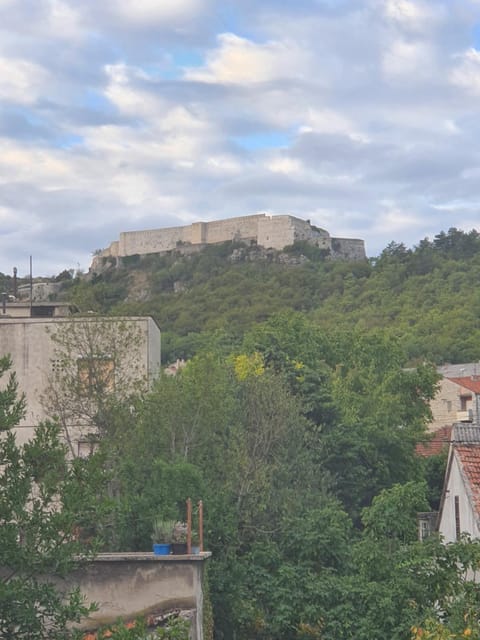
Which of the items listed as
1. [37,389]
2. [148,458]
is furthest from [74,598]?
[37,389]

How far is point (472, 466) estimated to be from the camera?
1075 inches

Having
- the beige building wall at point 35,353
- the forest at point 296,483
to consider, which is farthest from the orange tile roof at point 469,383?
the beige building wall at point 35,353

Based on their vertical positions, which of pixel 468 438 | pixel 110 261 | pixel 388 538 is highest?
pixel 110 261

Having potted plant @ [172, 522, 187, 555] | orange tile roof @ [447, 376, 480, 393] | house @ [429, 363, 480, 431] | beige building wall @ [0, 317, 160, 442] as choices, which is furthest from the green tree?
orange tile roof @ [447, 376, 480, 393]

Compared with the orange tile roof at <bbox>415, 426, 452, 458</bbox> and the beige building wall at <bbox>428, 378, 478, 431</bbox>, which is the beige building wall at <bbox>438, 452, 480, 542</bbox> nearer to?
the orange tile roof at <bbox>415, 426, 452, 458</bbox>

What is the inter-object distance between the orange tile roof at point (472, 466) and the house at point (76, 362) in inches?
514

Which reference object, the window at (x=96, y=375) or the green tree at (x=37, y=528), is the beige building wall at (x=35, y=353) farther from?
the green tree at (x=37, y=528)

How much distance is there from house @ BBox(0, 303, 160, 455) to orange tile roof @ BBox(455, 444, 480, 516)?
13.1 metres

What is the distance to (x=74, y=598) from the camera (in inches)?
682

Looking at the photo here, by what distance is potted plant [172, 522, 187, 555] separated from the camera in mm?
24594

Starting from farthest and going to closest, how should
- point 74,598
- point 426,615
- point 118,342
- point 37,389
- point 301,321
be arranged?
point 301,321 → point 37,389 → point 118,342 → point 426,615 → point 74,598

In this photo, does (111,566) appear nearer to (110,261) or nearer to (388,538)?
(388,538)

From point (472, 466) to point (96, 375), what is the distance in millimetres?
14783

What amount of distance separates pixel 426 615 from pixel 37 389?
2227 cm
